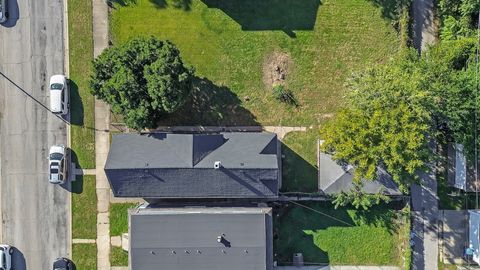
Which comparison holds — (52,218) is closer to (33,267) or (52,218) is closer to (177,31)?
(33,267)

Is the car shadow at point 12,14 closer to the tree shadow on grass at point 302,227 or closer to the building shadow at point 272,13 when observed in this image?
the building shadow at point 272,13

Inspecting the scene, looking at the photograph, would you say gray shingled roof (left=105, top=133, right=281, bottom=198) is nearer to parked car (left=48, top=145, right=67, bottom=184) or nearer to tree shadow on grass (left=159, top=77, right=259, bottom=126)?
tree shadow on grass (left=159, top=77, right=259, bottom=126)

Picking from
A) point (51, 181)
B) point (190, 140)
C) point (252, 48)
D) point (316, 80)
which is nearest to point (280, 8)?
point (252, 48)

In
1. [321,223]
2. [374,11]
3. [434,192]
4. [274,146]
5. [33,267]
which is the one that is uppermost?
[374,11]

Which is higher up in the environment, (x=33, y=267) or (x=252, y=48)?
(x=252, y=48)

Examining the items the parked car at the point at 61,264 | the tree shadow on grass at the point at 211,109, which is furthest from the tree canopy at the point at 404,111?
the parked car at the point at 61,264

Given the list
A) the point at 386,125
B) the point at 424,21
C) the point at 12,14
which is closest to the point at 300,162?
the point at 386,125

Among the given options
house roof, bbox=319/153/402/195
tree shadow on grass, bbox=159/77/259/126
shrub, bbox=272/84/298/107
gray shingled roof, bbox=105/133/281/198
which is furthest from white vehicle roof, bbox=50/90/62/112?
house roof, bbox=319/153/402/195
